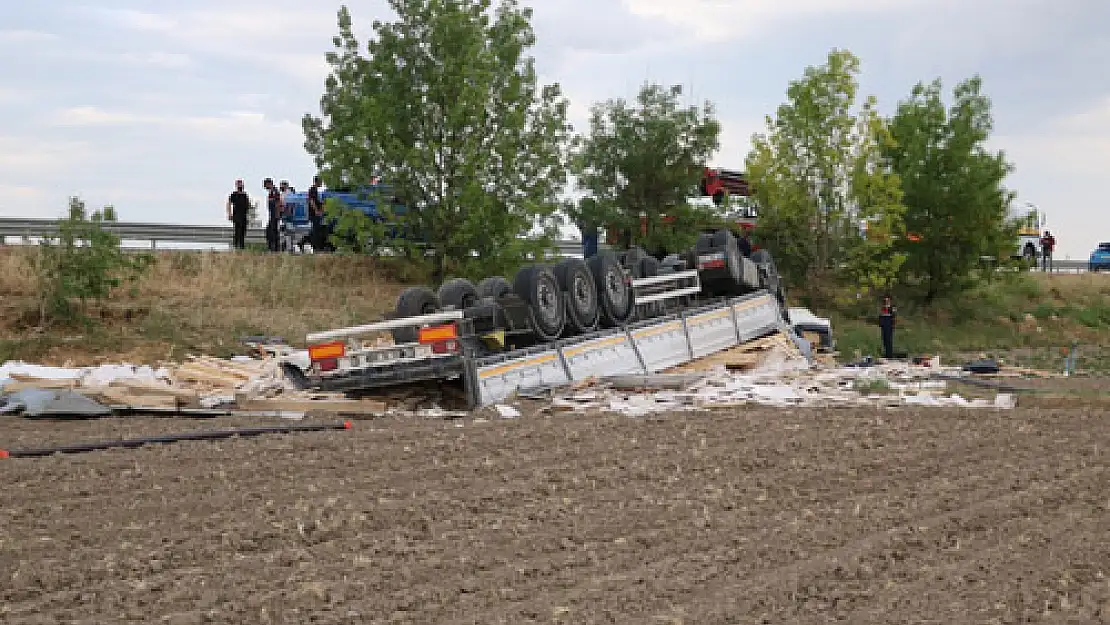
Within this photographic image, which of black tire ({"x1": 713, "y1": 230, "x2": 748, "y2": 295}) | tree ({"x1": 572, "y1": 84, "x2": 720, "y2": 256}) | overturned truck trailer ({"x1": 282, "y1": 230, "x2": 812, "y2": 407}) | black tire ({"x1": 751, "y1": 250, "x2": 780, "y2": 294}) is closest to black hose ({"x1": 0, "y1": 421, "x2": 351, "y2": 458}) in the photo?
overturned truck trailer ({"x1": 282, "y1": 230, "x2": 812, "y2": 407})

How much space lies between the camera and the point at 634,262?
17.7m

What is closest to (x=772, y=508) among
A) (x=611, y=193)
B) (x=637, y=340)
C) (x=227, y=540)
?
(x=227, y=540)

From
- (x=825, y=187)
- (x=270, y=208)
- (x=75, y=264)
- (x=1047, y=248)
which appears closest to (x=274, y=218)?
(x=270, y=208)

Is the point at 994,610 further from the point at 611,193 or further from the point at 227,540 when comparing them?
the point at 611,193

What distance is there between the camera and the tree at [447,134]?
2633 cm

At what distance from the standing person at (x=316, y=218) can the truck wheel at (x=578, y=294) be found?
1328 centimetres

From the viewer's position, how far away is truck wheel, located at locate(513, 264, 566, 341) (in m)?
14.6

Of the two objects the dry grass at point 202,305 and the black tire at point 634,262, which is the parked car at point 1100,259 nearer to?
the dry grass at point 202,305

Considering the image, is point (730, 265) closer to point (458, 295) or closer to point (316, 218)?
point (458, 295)

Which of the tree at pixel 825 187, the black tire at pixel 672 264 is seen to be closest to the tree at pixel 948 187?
the tree at pixel 825 187

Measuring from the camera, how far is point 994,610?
19.2ft

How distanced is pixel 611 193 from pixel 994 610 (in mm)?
31239

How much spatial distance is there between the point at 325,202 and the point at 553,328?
13.3 metres

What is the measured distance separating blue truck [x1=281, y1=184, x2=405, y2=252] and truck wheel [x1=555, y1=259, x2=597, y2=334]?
39.7 feet
